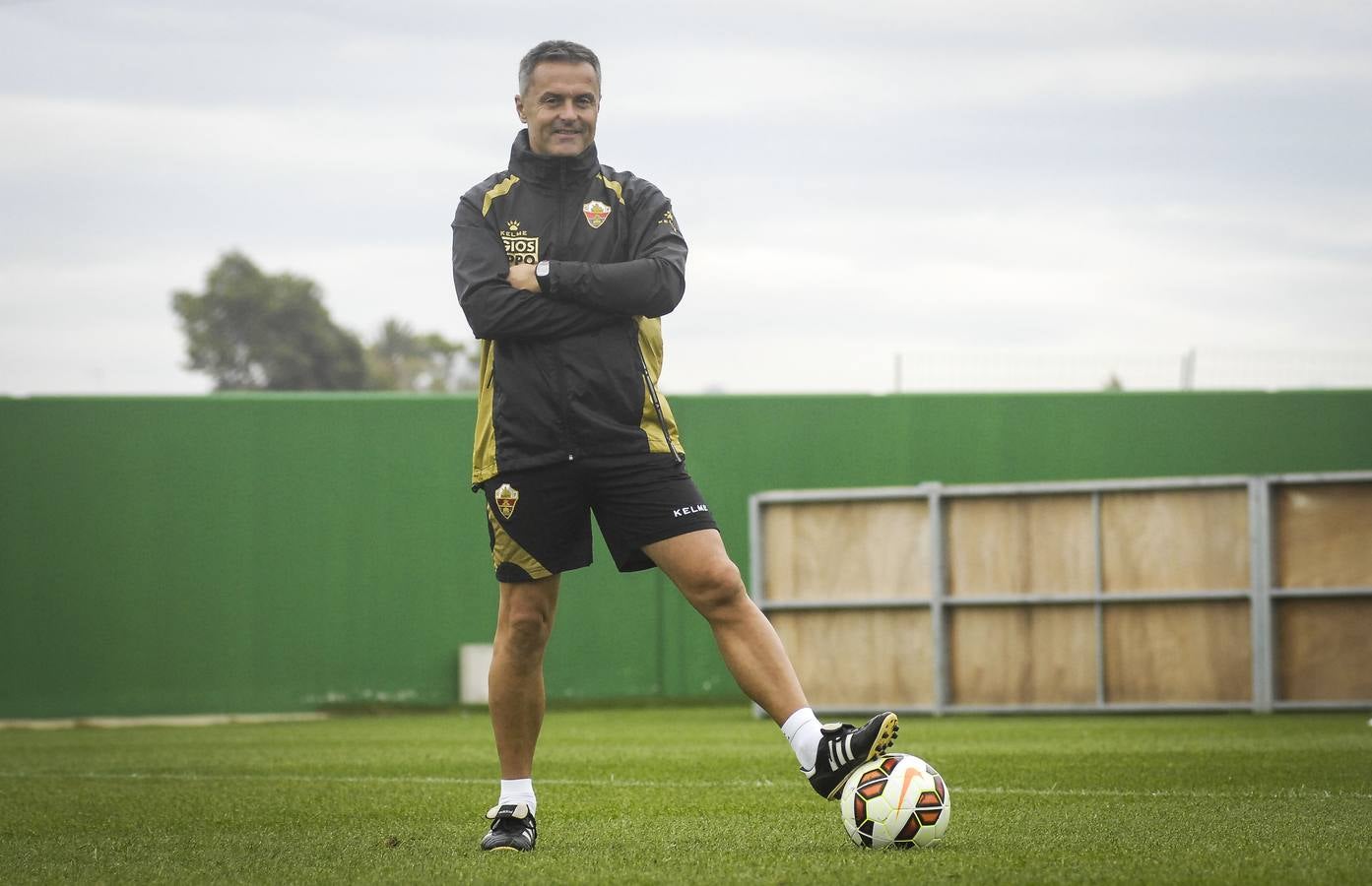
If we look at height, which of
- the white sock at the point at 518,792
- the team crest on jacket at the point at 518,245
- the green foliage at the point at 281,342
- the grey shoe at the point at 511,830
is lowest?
the grey shoe at the point at 511,830

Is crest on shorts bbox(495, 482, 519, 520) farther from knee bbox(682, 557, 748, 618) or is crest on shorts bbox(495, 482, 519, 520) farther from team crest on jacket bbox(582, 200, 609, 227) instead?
team crest on jacket bbox(582, 200, 609, 227)

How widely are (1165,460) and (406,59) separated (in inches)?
274

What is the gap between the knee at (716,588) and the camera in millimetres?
4090

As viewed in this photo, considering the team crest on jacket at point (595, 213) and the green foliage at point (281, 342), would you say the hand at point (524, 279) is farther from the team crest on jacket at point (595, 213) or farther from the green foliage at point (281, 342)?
the green foliage at point (281, 342)

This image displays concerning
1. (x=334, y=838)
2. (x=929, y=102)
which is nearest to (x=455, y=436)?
(x=929, y=102)

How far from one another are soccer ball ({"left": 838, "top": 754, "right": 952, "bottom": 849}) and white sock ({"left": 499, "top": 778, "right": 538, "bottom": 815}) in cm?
82

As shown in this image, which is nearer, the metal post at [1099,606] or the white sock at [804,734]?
the white sock at [804,734]

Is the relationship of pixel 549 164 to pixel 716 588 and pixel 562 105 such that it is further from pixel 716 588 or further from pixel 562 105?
pixel 716 588

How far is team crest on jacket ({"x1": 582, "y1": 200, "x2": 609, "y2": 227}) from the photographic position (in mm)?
4320

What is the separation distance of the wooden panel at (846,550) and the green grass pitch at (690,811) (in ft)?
5.80

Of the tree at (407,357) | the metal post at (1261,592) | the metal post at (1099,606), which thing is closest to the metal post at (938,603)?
the metal post at (1099,606)

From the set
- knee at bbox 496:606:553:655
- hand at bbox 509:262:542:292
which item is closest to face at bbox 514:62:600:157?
hand at bbox 509:262:542:292

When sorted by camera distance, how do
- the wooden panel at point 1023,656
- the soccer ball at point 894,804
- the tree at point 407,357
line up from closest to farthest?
the soccer ball at point 894,804 → the wooden panel at point 1023,656 → the tree at point 407,357

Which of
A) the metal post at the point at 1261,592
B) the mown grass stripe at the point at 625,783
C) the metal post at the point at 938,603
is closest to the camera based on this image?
the mown grass stripe at the point at 625,783
